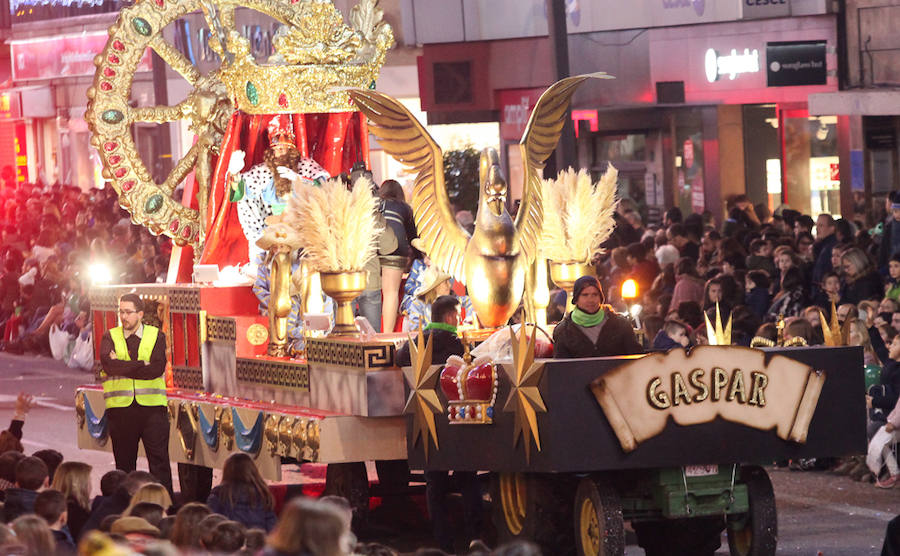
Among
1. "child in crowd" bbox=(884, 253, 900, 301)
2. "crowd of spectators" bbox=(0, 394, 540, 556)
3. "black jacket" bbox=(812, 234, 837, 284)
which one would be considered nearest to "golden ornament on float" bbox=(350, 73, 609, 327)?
"crowd of spectators" bbox=(0, 394, 540, 556)

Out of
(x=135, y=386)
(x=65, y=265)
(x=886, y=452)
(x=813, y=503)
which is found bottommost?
(x=813, y=503)

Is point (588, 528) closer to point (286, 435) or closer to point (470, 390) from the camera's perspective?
point (470, 390)

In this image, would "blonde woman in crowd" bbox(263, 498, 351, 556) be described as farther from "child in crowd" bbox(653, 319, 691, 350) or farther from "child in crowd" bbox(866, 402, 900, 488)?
"child in crowd" bbox(653, 319, 691, 350)

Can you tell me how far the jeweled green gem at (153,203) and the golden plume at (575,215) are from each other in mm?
3542

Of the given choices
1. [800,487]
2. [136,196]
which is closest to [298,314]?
[136,196]

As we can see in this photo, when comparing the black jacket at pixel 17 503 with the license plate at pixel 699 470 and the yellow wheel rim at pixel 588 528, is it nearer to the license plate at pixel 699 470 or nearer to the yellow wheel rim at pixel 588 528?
the yellow wheel rim at pixel 588 528

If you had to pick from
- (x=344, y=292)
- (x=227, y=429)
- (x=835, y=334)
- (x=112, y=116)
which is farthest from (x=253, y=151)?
(x=835, y=334)

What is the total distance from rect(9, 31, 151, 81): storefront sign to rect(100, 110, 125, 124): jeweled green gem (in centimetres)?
2664

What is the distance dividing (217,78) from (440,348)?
4.70 m

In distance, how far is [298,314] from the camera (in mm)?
14516

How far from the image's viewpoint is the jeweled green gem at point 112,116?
52.9ft

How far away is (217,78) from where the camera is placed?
1656 centimetres

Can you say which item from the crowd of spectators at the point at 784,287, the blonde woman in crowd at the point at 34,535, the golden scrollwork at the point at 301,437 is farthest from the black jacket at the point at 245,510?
the crowd of spectators at the point at 784,287

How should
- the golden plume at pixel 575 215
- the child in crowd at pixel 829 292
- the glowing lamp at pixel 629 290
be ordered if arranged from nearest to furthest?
the golden plume at pixel 575 215
the glowing lamp at pixel 629 290
the child in crowd at pixel 829 292
